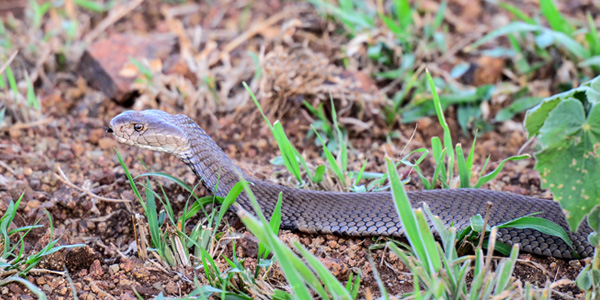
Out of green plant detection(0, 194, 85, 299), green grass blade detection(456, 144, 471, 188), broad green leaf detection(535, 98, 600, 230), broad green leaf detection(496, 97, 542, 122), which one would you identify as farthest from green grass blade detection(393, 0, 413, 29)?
green plant detection(0, 194, 85, 299)

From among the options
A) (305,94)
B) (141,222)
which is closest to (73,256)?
(141,222)

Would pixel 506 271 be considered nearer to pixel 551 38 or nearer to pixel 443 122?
pixel 443 122

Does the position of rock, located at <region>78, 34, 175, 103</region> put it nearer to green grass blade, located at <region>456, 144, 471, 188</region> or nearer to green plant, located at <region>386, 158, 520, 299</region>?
green grass blade, located at <region>456, 144, 471, 188</region>

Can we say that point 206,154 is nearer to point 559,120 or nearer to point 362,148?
point 362,148

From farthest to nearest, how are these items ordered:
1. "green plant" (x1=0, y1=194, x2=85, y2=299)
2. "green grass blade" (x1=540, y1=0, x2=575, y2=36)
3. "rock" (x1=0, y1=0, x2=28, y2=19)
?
"rock" (x1=0, y1=0, x2=28, y2=19)
"green grass blade" (x1=540, y1=0, x2=575, y2=36)
"green plant" (x1=0, y1=194, x2=85, y2=299)

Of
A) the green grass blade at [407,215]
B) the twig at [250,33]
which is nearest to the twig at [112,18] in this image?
the twig at [250,33]

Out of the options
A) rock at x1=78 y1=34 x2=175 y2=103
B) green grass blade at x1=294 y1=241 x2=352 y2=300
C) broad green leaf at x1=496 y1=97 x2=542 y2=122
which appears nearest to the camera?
green grass blade at x1=294 y1=241 x2=352 y2=300

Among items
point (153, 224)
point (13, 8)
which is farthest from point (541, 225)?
point (13, 8)
